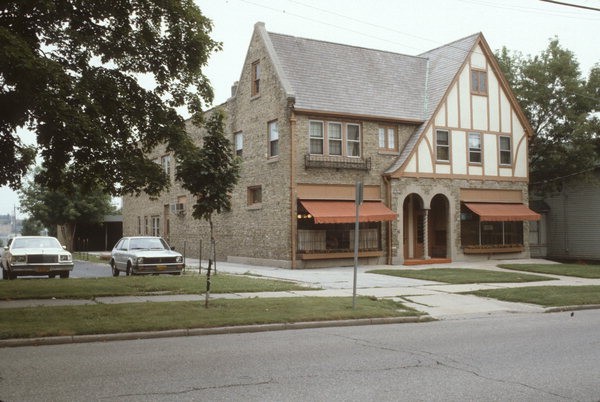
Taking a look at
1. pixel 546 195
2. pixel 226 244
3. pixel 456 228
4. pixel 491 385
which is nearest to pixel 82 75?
pixel 491 385

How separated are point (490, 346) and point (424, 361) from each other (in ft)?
5.48

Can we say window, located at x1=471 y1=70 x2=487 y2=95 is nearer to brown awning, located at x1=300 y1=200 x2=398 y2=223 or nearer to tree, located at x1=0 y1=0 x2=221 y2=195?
brown awning, located at x1=300 y1=200 x2=398 y2=223

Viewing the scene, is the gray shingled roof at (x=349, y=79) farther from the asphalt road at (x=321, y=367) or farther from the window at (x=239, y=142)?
the asphalt road at (x=321, y=367)

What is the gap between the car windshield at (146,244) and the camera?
2227 cm

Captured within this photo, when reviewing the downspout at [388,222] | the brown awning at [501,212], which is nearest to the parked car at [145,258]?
the downspout at [388,222]

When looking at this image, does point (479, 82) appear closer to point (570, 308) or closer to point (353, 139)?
point (353, 139)

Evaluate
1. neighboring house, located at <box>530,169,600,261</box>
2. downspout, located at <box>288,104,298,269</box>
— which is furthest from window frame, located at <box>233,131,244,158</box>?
neighboring house, located at <box>530,169,600,261</box>

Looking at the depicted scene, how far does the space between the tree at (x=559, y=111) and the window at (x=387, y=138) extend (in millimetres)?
9905

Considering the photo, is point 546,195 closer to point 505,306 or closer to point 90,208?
point 505,306

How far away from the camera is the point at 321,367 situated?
7805 mm

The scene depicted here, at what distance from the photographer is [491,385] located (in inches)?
271

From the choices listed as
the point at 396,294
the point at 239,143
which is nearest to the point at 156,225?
the point at 239,143

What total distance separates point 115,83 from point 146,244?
8956 mm

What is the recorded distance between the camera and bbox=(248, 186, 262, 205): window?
95.1 ft
